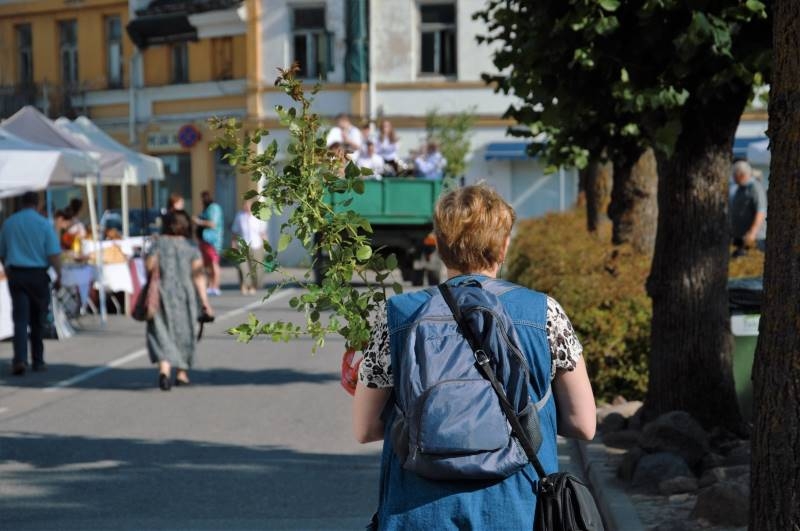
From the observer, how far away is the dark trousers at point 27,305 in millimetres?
14242

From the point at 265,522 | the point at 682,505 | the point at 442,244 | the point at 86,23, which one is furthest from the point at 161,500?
the point at 86,23

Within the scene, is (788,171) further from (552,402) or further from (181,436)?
(181,436)

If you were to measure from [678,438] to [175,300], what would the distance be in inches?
247

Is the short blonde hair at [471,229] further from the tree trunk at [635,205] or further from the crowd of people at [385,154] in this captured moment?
the crowd of people at [385,154]

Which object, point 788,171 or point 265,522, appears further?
point 265,522

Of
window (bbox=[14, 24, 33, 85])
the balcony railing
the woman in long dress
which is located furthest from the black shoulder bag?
window (bbox=[14, 24, 33, 85])

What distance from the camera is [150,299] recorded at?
1306cm

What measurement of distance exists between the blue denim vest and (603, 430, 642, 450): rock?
217 inches

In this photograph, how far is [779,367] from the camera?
457cm

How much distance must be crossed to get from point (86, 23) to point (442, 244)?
40.8 m

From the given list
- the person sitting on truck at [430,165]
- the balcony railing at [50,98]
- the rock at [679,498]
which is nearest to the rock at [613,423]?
the rock at [679,498]

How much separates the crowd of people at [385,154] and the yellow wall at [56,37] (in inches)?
780

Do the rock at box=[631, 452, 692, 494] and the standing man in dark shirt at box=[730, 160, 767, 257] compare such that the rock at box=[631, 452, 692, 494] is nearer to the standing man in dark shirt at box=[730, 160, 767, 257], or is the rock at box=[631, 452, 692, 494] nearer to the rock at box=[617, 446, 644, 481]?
the rock at box=[617, 446, 644, 481]

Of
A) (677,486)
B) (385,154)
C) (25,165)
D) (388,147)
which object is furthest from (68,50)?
(677,486)
